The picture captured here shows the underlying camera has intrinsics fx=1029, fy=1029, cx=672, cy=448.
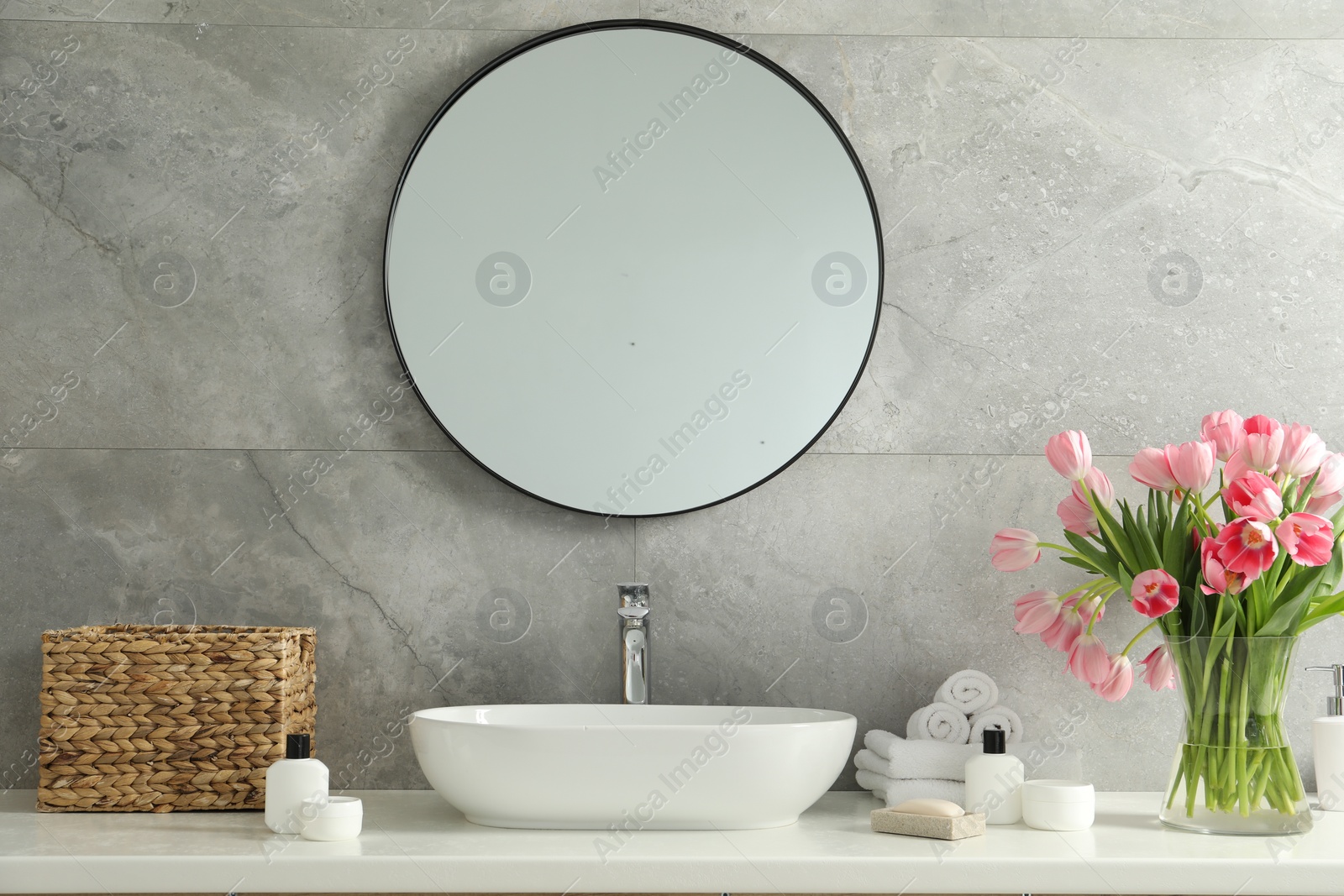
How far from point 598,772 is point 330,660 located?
556 mm

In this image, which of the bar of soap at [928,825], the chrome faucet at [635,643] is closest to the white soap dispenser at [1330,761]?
the bar of soap at [928,825]

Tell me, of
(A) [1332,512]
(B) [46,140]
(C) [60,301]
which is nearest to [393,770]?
(C) [60,301]

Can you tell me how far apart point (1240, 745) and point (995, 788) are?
0.30m

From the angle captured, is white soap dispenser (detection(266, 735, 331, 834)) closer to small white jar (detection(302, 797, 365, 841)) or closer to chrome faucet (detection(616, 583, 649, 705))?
small white jar (detection(302, 797, 365, 841))

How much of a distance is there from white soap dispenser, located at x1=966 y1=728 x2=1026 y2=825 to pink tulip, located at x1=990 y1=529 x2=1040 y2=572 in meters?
0.26

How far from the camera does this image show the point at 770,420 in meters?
1.55

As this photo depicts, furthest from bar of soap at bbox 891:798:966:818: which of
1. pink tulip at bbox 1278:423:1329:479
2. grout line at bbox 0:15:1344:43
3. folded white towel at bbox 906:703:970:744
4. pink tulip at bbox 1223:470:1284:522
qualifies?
grout line at bbox 0:15:1344:43

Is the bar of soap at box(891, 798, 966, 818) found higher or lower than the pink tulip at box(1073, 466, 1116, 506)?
lower

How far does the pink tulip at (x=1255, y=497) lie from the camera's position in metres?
1.21

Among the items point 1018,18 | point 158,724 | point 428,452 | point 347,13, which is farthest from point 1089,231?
point 158,724

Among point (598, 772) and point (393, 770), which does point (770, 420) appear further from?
point (393, 770)

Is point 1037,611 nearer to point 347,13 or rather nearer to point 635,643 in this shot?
point 635,643

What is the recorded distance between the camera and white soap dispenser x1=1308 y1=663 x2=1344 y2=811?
1.41 metres

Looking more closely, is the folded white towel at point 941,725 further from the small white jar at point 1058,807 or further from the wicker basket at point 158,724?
the wicker basket at point 158,724
